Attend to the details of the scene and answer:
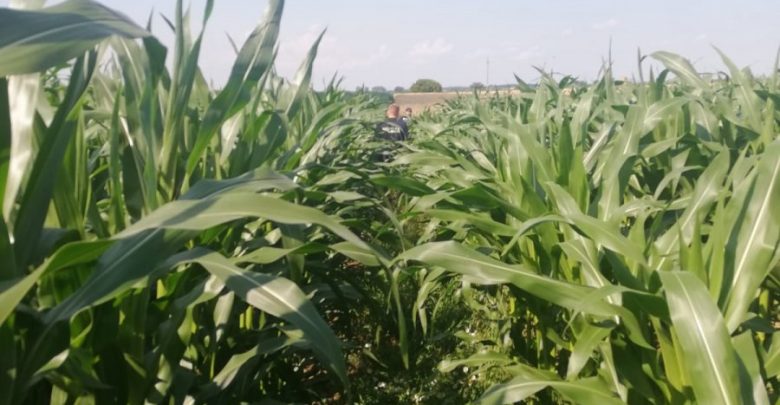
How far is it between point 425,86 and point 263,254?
145ft

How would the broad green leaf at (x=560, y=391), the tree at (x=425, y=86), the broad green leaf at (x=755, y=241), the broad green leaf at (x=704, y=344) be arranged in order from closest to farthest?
the broad green leaf at (x=704, y=344), the broad green leaf at (x=755, y=241), the broad green leaf at (x=560, y=391), the tree at (x=425, y=86)

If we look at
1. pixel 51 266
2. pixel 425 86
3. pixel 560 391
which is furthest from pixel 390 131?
pixel 425 86

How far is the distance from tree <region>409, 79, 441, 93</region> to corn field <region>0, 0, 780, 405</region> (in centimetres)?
4104

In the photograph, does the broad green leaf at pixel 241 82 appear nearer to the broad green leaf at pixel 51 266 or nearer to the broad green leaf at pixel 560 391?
the broad green leaf at pixel 51 266

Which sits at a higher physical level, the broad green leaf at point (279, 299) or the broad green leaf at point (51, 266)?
the broad green leaf at point (51, 266)

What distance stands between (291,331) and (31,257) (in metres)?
0.56

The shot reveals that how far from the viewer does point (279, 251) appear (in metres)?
1.30

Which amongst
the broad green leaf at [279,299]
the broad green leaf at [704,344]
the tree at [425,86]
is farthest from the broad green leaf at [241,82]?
the tree at [425,86]

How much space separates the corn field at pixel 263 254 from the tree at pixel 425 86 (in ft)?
135

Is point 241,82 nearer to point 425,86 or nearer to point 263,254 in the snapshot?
point 263,254

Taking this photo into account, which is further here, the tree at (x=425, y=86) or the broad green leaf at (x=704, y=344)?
the tree at (x=425, y=86)

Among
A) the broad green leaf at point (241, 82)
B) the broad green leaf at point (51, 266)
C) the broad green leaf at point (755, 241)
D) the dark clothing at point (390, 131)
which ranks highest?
the broad green leaf at point (241, 82)

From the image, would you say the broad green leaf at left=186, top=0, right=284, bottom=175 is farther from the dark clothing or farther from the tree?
the tree

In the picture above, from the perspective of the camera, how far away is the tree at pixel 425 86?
43406 mm
